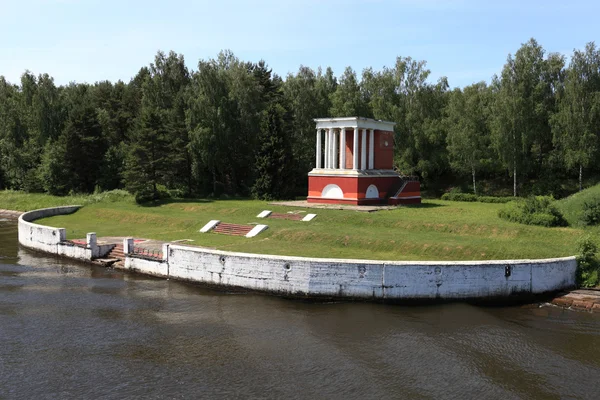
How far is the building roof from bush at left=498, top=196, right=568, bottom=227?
50.0 feet

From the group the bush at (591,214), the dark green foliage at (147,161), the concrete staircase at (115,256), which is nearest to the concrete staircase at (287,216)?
the concrete staircase at (115,256)

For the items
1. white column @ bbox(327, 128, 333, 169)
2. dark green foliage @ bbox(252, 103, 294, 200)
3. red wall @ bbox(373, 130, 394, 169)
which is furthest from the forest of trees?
red wall @ bbox(373, 130, 394, 169)

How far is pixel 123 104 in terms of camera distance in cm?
6962

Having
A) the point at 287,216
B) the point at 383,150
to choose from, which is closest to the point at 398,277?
the point at 287,216

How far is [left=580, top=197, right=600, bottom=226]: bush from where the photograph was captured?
27.9m

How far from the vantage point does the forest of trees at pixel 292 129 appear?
47.8 meters

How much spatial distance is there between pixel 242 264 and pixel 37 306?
8.65 metres

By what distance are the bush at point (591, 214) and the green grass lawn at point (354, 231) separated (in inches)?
40.8

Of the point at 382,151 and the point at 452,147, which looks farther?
the point at 452,147

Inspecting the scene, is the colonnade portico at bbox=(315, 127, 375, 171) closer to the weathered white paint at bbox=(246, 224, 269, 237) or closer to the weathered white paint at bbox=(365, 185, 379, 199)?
the weathered white paint at bbox=(365, 185, 379, 199)

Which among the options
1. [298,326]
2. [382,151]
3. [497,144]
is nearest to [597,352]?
[298,326]

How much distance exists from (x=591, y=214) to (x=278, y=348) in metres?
20.8

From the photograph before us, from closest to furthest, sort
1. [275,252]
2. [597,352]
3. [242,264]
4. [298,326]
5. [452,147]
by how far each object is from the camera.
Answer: [597,352]
[298,326]
[242,264]
[275,252]
[452,147]

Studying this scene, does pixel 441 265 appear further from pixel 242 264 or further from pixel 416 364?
pixel 242 264
